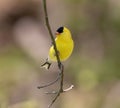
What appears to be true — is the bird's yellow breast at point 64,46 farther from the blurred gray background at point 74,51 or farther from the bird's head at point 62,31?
the blurred gray background at point 74,51

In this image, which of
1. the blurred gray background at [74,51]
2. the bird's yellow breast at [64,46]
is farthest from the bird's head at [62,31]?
the blurred gray background at [74,51]

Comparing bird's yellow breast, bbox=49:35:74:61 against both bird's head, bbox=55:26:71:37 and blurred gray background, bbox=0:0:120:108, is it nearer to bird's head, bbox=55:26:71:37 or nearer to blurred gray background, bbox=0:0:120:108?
bird's head, bbox=55:26:71:37

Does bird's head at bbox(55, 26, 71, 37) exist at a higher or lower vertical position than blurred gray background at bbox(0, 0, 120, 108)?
higher

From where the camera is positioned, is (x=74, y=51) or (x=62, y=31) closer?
(x=62, y=31)

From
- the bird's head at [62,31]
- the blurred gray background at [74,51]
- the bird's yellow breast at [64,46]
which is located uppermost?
the bird's head at [62,31]

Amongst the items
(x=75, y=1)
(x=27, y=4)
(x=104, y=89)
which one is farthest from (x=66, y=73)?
(x=27, y=4)

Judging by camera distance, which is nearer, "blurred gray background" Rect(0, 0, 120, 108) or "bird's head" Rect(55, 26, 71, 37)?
"bird's head" Rect(55, 26, 71, 37)

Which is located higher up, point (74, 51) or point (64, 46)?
point (64, 46)

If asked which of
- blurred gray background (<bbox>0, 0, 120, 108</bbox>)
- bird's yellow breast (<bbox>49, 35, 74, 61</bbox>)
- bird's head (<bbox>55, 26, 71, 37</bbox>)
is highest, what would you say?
bird's head (<bbox>55, 26, 71, 37</bbox>)

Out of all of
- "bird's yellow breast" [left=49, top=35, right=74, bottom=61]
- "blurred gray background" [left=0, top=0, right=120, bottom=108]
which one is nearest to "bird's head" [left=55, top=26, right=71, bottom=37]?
"bird's yellow breast" [left=49, top=35, right=74, bottom=61]

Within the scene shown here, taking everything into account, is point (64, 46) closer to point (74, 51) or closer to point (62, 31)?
point (62, 31)

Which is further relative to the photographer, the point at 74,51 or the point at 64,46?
the point at 74,51

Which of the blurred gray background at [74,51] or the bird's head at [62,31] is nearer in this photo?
the bird's head at [62,31]

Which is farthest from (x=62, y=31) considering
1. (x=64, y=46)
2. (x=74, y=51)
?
(x=74, y=51)
